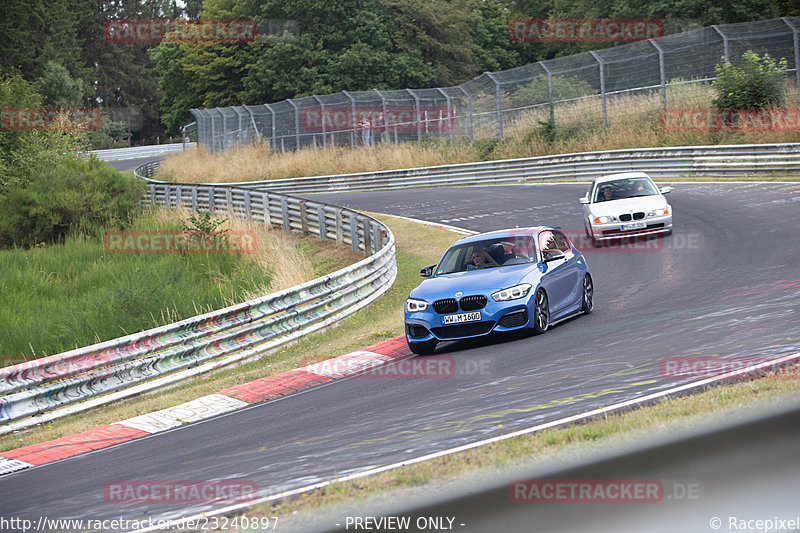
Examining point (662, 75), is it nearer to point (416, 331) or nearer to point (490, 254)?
point (490, 254)

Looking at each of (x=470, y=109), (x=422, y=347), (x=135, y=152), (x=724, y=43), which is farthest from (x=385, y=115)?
(x=135, y=152)

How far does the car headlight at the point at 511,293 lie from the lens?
11.0 metres

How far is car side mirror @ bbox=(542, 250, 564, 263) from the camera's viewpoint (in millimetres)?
12062

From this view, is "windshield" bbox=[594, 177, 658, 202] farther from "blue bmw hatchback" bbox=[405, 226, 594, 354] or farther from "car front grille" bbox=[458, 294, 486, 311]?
"car front grille" bbox=[458, 294, 486, 311]

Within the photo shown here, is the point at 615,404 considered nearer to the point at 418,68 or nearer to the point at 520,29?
the point at 418,68

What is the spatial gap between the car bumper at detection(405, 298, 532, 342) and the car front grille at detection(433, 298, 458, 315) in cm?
7

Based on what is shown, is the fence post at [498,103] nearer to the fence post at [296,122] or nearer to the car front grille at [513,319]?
the fence post at [296,122]

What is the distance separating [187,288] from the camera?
59.5 feet

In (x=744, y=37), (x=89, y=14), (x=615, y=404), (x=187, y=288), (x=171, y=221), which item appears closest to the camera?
(x=615, y=404)

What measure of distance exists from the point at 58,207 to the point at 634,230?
19.3m

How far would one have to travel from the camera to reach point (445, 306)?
1113cm

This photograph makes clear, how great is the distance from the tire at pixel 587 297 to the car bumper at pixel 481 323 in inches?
74.9

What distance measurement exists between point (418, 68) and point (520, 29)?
16138 millimetres

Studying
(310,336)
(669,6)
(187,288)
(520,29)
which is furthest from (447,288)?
(520,29)
